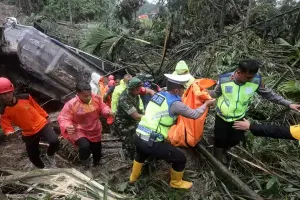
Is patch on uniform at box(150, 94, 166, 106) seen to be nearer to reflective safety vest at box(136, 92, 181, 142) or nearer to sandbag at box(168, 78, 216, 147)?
reflective safety vest at box(136, 92, 181, 142)

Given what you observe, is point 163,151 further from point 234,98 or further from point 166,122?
point 234,98

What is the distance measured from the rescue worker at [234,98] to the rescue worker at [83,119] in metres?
1.51

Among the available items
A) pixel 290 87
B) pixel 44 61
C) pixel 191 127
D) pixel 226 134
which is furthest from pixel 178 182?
pixel 44 61

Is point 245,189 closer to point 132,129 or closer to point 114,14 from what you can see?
point 132,129

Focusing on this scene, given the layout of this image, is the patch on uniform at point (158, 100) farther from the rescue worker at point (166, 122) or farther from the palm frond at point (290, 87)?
the palm frond at point (290, 87)

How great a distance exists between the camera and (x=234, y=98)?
3.55 m

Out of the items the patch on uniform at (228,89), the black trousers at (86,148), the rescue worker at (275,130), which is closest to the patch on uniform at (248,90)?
the patch on uniform at (228,89)

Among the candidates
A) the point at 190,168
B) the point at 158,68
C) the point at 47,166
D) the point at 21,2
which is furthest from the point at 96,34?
the point at 21,2

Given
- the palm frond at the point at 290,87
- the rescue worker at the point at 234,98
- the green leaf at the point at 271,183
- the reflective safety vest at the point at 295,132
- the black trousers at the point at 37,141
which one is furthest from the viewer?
the palm frond at the point at 290,87

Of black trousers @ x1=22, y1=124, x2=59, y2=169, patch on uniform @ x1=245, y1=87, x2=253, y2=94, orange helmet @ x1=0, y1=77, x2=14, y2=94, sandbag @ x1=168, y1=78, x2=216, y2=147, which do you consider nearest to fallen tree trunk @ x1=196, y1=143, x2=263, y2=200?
sandbag @ x1=168, y1=78, x2=216, y2=147

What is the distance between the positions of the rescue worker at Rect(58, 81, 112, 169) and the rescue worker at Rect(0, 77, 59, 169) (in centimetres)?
38

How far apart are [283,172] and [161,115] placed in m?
1.50

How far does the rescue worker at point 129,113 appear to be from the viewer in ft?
13.7

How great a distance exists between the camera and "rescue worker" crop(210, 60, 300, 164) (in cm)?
351
